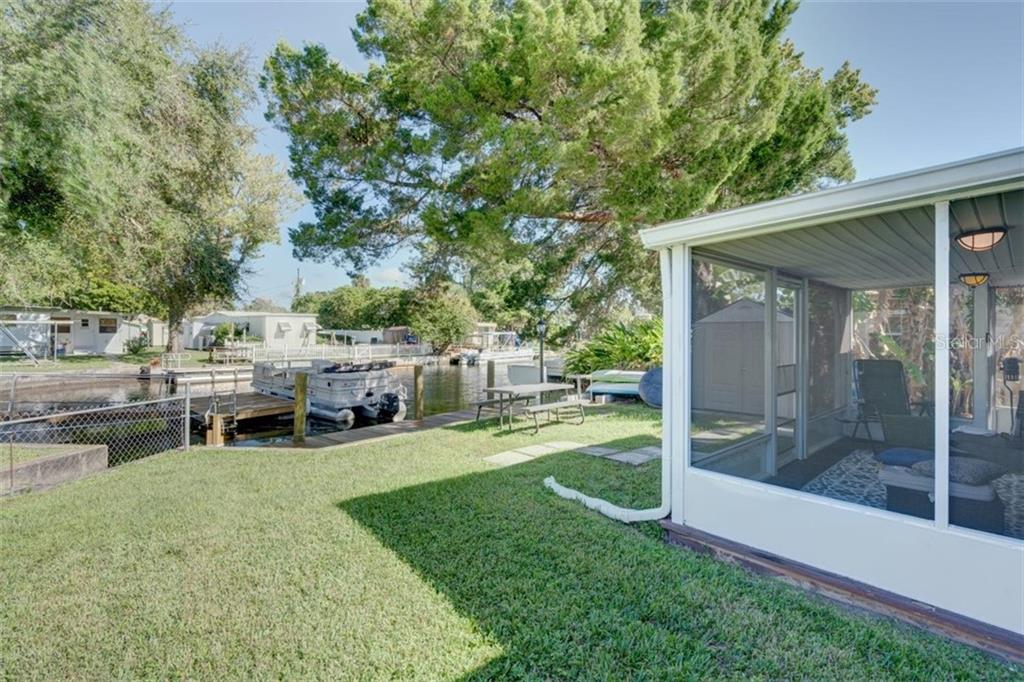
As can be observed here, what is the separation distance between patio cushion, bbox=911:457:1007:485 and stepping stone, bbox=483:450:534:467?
4004mm

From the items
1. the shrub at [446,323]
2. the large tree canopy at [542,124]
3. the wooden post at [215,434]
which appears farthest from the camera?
the shrub at [446,323]

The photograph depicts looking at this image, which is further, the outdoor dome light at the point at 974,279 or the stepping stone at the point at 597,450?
the stepping stone at the point at 597,450

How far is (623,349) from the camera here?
12.5 m

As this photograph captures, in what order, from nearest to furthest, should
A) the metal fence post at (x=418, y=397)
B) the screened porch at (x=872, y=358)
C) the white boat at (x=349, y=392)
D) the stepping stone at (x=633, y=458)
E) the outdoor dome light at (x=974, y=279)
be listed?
the screened porch at (x=872, y=358)
the outdoor dome light at (x=974, y=279)
the stepping stone at (x=633, y=458)
the metal fence post at (x=418, y=397)
the white boat at (x=349, y=392)

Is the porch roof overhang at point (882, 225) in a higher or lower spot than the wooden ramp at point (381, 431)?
higher

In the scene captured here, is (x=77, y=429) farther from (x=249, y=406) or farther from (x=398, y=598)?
(x=398, y=598)

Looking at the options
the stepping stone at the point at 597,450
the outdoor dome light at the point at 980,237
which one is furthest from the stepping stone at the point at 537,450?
the outdoor dome light at the point at 980,237

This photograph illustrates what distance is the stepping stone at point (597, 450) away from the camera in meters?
6.16

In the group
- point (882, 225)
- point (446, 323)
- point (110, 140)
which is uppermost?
point (110, 140)

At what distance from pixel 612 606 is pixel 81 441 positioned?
11783 millimetres

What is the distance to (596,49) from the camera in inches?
292

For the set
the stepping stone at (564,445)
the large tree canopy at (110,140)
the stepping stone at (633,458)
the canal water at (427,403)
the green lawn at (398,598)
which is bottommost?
the canal water at (427,403)

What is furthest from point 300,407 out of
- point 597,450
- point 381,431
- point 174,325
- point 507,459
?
point 174,325

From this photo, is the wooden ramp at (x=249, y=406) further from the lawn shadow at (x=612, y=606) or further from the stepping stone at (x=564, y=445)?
the lawn shadow at (x=612, y=606)
